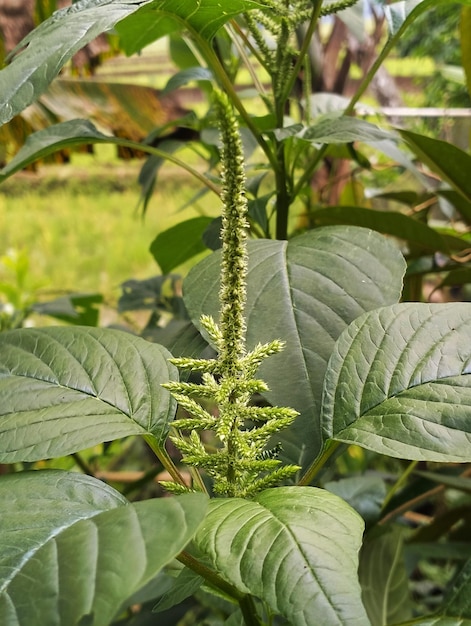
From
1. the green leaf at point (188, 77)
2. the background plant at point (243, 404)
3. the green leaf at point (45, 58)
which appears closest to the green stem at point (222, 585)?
the background plant at point (243, 404)

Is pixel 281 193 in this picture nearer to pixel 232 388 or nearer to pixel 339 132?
pixel 339 132

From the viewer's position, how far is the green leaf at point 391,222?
0.54 m

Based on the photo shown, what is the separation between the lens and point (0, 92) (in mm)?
257

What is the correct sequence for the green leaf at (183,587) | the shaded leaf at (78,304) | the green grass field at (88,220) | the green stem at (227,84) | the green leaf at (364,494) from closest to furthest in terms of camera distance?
the green leaf at (183,587) < the green stem at (227,84) < the green leaf at (364,494) < the shaded leaf at (78,304) < the green grass field at (88,220)

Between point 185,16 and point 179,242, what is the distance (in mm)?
261

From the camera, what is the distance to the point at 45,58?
0.85 feet

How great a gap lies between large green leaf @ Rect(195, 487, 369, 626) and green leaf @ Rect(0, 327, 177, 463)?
0.25 feet

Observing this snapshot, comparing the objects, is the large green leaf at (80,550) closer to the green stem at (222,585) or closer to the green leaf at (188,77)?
the green stem at (222,585)

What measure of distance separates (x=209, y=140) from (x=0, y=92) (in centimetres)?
33

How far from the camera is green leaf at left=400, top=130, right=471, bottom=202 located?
512 millimetres

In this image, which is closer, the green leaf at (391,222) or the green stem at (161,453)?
the green stem at (161,453)

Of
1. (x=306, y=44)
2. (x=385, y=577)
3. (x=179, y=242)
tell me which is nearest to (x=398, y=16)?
(x=306, y=44)

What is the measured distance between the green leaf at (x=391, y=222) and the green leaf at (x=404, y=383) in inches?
10.1

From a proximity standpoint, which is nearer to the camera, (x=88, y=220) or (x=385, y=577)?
(x=385, y=577)
